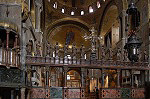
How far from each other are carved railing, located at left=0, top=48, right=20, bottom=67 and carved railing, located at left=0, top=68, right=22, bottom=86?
0.32 meters

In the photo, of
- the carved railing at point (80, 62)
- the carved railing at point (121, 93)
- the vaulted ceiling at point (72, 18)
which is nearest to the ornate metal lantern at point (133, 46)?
the carved railing at point (80, 62)

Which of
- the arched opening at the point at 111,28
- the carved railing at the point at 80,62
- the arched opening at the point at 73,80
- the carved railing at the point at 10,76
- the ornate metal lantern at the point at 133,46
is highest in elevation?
the arched opening at the point at 111,28

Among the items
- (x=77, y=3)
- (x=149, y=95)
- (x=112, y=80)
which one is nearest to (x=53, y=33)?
(x=77, y=3)

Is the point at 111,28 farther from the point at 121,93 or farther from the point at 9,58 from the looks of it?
the point at 9,58

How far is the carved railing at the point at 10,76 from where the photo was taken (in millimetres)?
12203

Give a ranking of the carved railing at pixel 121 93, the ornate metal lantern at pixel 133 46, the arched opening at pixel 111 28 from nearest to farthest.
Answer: the ornate metal lantern at pixel 133 46, the carved railing at pixel 121 93, the arched opening at pixel 111 28

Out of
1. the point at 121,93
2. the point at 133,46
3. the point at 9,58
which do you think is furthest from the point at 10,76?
the point at 121,93

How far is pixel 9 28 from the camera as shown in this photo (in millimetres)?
13352

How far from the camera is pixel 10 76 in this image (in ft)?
41.2

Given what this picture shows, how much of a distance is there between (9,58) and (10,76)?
923 millimetres

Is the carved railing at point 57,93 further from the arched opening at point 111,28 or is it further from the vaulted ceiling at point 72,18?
the vaulted ceiling at point 72,18

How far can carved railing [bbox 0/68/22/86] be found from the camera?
12.2m

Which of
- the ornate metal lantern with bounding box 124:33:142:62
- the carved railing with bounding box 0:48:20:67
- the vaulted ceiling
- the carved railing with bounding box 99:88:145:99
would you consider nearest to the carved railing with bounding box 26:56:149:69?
the carved railing with bounding box 99:88:145:99

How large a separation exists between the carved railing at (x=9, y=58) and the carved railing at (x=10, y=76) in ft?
1.07
